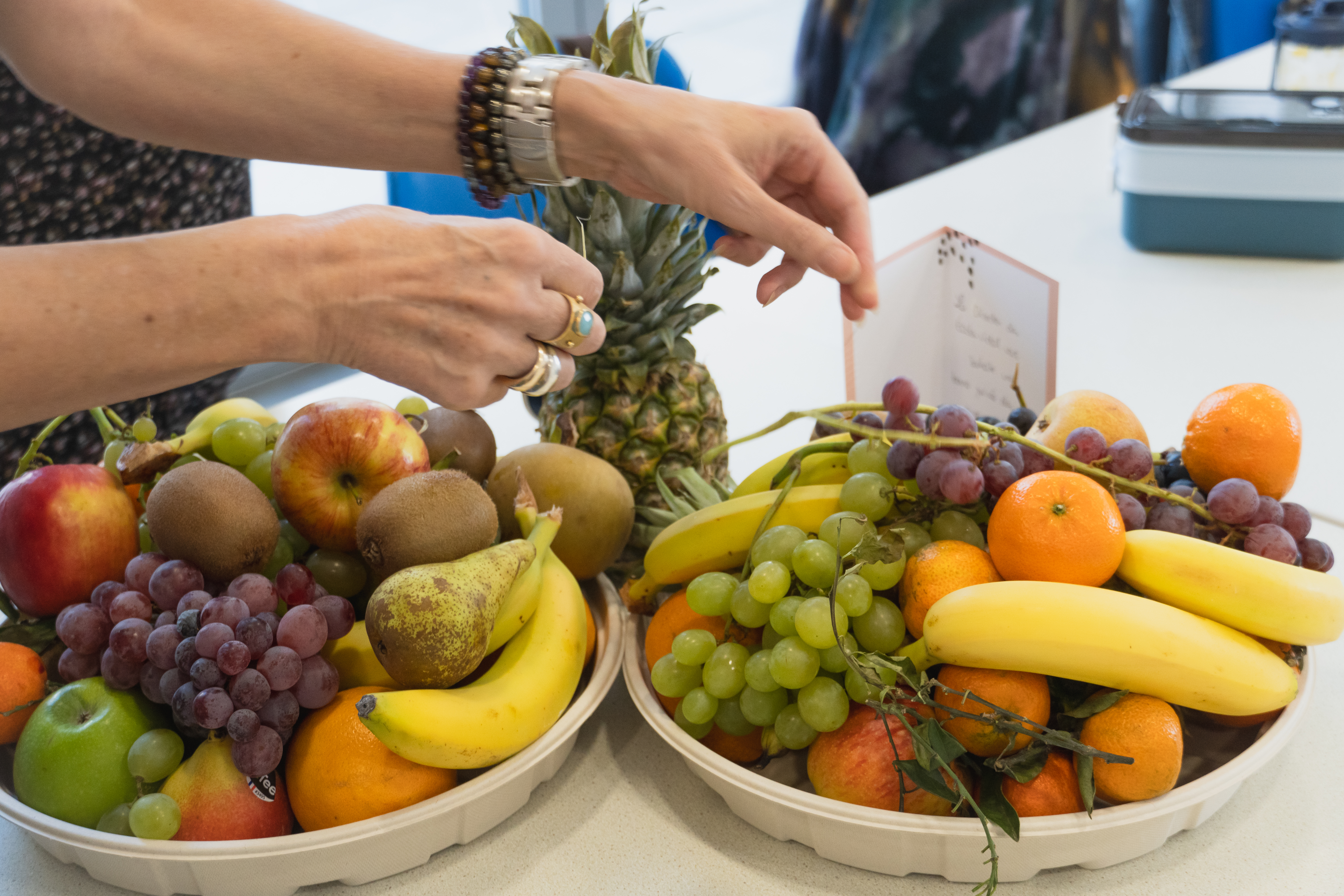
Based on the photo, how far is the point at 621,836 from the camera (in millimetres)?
710

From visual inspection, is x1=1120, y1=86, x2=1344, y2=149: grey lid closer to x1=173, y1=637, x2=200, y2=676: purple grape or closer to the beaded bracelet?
the beaded bracelet

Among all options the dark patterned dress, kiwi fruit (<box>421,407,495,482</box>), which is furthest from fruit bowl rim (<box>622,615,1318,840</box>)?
the dark patterned dress

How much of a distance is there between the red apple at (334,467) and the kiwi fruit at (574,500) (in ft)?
0.33

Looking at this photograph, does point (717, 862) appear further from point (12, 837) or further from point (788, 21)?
point (788, 21)

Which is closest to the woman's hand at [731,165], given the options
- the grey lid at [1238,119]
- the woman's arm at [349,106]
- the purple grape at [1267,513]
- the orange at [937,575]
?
the woman's arm at [349,106]

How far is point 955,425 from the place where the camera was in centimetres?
72

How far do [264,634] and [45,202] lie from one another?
0.96 m

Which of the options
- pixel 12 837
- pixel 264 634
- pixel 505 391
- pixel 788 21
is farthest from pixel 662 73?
pixel 788 21

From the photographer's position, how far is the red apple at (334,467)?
2.45 ft

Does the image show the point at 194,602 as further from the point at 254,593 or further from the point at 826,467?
the point at 826,467

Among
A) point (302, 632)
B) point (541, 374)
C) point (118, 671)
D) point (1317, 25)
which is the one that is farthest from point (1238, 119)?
point (118, 671)

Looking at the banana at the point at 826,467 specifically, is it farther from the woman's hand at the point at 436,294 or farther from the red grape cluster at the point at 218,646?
the red grape cluster at the point at 218,646

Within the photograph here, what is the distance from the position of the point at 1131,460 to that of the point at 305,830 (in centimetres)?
66

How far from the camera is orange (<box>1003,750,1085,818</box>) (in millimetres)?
613
